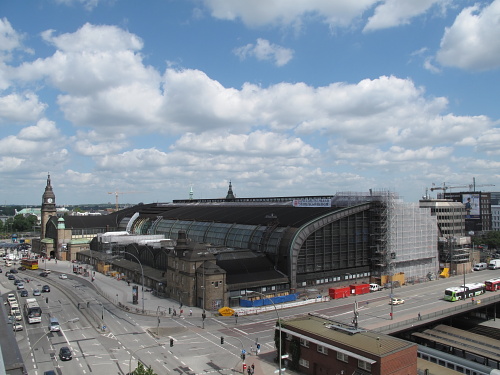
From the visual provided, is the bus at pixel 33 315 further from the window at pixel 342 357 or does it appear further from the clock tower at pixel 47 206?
the clock tower at pixel 47 206

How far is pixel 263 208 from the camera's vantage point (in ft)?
403

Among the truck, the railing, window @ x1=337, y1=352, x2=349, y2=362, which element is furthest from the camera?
the truck

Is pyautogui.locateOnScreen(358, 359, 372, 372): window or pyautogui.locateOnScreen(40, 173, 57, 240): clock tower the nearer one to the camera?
pyautogui.locateOnScreen(358, 359, 372, 372): window

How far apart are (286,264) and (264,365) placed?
1486 inches

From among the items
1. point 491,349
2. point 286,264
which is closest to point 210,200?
point 286,264

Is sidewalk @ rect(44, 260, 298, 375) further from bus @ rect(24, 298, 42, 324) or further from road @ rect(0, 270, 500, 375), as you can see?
bus @ rect(24, 298, 42, 324)

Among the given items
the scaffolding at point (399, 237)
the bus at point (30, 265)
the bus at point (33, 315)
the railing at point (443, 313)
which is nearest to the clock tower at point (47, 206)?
the bus at point (30, 265)

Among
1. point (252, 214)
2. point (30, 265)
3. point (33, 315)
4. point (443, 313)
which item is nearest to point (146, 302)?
point (33, 315)

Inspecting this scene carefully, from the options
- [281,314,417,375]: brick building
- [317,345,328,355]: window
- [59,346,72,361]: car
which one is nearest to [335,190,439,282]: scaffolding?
[281,314,417,375]: brick building

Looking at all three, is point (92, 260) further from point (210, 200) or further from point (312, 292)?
point (312, 292)

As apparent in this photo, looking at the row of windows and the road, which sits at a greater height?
the row of windows

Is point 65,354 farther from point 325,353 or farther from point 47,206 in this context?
point 47,206

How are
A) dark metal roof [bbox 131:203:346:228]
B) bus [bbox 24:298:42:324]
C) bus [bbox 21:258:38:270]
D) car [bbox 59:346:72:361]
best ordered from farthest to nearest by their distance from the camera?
bus [bbox 21:258:38:270], dark metal roof [bbox 131:203:346:228], bus [bbox 24:298:42:324], car [bbox 59:346:72:361]

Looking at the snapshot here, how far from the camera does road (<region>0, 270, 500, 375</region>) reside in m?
52.2
